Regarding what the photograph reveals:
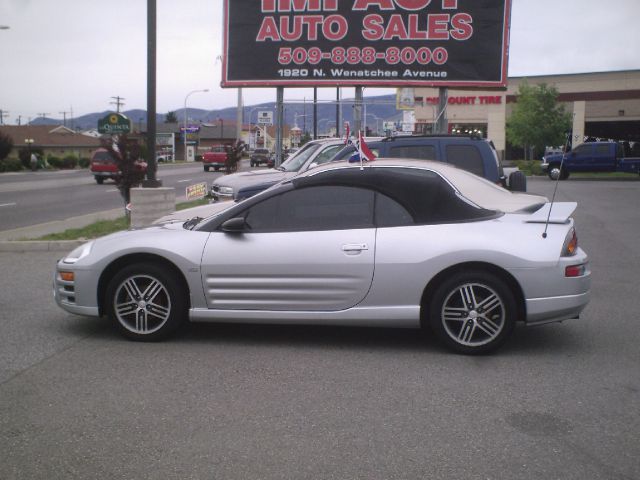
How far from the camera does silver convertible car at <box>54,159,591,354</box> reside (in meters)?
5.89

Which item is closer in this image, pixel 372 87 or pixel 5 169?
pixel 372 87

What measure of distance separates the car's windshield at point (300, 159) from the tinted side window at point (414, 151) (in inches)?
102

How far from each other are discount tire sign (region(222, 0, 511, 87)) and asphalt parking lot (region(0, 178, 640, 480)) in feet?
44.9

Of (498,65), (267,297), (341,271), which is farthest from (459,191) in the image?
(498,65)

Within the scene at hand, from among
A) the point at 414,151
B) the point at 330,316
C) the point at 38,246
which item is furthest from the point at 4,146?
the point at 330,316

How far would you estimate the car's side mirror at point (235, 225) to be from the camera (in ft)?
20.1

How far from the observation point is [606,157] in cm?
3819

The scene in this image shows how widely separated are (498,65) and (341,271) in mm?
15419

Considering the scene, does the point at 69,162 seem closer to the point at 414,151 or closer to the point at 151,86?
the point at 151,86

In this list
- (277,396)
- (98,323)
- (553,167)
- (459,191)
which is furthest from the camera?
(553,167)

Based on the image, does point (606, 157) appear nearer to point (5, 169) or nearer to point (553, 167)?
point (553, 167)

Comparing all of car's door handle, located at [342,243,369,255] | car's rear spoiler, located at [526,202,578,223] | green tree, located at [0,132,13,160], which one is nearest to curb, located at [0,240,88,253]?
car's door handle, located at [342,243,369,255]

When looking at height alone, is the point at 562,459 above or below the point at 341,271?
below

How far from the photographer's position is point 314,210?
623 centimetres
